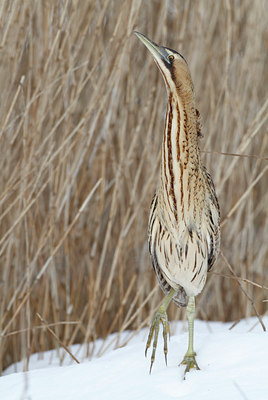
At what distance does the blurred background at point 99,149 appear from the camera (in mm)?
1816

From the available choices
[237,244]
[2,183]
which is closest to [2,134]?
[2,183]

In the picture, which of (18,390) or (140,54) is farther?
(140,54)

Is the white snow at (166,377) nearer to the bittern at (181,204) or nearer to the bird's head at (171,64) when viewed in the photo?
the bittern at (181,204)

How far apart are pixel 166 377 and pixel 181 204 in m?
0.38

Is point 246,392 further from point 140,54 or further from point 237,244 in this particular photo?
point 140,54

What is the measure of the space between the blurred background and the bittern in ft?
1.09

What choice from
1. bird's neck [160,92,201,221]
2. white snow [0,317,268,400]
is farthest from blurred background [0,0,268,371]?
bird's neck [160,92,201,221]

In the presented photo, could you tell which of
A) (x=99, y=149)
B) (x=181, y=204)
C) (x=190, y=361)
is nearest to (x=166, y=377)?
(x=190, y=361)

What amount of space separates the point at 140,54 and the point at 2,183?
2.31 ft

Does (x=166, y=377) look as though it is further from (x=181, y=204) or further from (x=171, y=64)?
(x=171, y=64)

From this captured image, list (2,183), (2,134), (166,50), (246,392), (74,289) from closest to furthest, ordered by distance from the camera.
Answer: (246,392) → (166,50) → (2,134) → (2,183) → (74,289)

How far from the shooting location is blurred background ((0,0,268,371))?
1816 mm

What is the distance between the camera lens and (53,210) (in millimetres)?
1861

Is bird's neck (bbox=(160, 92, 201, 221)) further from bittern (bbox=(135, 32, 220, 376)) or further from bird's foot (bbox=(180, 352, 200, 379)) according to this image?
bird's foot (bbox=(180, 352, 200, 379))
